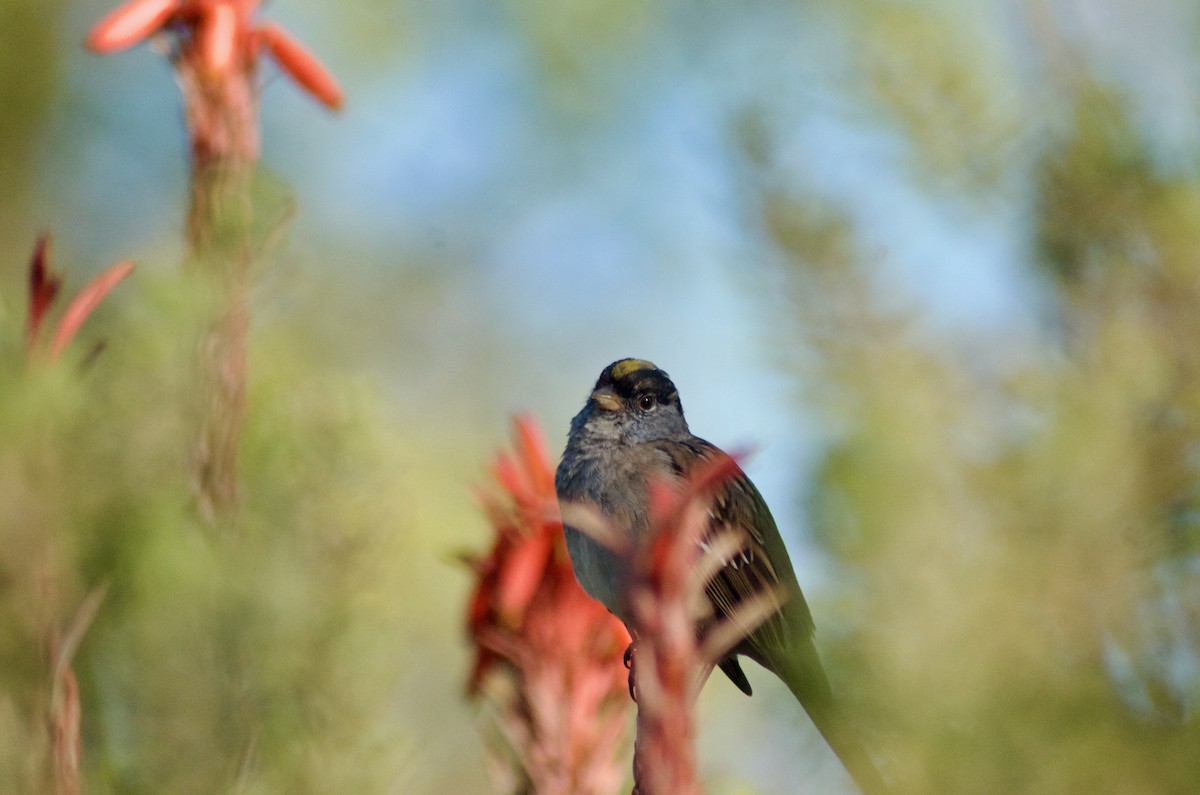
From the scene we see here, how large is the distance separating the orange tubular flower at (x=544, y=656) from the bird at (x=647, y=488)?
89 centimetres

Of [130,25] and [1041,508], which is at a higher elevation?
[130,25]

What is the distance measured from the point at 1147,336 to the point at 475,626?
681 millimetres

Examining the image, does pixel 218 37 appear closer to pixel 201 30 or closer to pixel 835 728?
pixel 201 30

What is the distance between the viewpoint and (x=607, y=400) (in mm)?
3516

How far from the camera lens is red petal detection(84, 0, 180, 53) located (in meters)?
1.11

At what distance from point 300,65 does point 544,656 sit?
659 millimetres

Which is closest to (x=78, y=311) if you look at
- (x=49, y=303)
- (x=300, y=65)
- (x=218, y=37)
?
(x=49, y=303)

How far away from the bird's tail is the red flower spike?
2.09 ft

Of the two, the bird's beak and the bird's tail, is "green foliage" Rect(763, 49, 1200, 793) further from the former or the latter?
the bird's beak

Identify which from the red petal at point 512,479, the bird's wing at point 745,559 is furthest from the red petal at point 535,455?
the bird's wing at point 745,559

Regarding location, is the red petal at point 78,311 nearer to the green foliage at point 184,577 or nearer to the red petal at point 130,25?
the green foliage at point 184,577

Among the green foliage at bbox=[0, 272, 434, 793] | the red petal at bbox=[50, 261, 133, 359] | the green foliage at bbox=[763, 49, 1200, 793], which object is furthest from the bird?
the green foliage at bbox=[763, 49, 1200, 793]

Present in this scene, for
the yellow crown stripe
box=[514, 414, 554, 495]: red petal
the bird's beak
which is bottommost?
box=[514, 414, 554, 495]: red petal

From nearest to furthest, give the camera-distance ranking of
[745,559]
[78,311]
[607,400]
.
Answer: [78,311] → [745,559] → [607,400]
